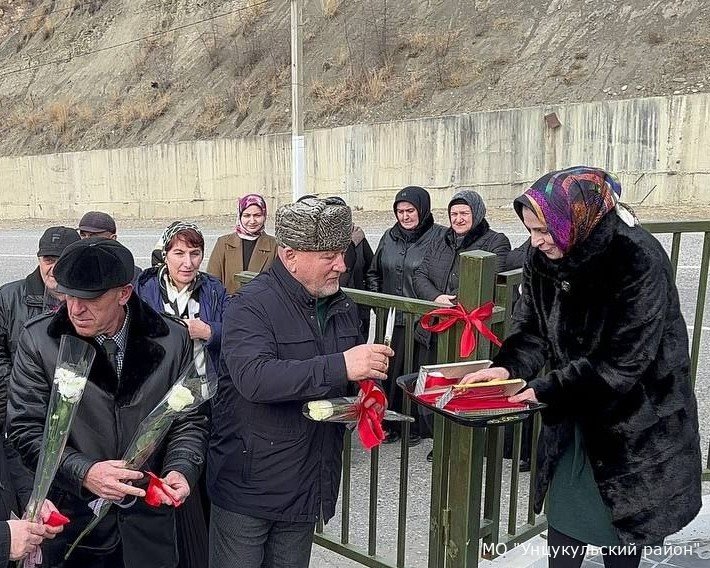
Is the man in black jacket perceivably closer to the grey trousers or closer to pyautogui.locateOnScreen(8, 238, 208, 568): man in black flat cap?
pyautogui.locateOnScreen(8, 238, 208, 568): man in black flat cap

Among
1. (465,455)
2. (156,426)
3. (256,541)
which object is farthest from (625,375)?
(156,426)

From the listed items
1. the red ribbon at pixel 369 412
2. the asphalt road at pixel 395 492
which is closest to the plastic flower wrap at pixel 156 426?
the red ribbon at pixel 369 412

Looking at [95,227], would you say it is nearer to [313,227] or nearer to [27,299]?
[27,299]

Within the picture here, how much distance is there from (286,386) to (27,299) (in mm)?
1900

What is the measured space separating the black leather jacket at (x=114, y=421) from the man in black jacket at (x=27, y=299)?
3.33 feet

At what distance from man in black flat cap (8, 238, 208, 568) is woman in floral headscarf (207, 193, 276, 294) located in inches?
117

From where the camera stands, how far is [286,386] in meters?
2.37

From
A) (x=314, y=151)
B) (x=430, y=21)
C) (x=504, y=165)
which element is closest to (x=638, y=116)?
(x=504, y=165)

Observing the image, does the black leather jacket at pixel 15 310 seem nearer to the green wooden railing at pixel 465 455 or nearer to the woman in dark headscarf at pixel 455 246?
the green wooden railing at pixel 465 455

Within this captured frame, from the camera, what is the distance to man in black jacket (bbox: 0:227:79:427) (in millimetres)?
3506

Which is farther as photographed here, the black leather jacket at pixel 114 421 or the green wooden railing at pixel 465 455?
the green wooden railing at pixel 465 455

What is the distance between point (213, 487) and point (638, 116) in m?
16.8

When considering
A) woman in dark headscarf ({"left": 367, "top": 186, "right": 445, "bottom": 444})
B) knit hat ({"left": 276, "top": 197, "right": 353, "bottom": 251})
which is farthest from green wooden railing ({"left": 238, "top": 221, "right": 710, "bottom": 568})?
woman in dark headscarf ({"left": 367, "top": 186, "right": 445, "bottom": 444})

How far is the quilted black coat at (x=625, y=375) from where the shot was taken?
245cm
